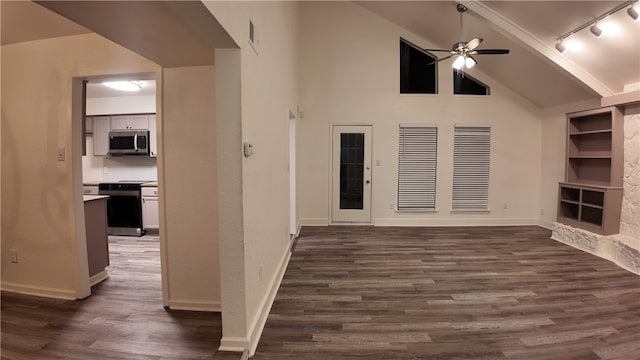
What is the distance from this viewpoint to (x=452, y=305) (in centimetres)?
274

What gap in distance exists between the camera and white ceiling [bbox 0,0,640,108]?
1.60 m

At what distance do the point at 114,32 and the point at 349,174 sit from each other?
4719 mm

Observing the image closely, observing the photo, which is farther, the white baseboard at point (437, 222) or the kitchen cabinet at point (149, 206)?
the white baseboard at point (437, 222)

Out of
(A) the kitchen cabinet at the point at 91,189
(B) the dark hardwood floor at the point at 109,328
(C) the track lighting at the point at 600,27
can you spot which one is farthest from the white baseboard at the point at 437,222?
(A) the kitchen cabinet at the point at 91,189

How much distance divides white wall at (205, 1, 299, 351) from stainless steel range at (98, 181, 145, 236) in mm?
3308

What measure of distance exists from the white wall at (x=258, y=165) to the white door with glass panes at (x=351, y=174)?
2.61m

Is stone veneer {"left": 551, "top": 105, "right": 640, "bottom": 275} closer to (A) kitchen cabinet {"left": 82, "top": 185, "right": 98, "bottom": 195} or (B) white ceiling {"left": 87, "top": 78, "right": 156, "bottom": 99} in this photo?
(B) white ceiling {"left": 87, "top": 78, "right": 156, "bottom": 99}

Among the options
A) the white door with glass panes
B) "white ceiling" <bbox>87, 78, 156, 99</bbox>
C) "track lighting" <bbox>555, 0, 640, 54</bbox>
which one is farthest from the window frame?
"white ceiling" <bbox>87, 78, 156, 99</bbox>

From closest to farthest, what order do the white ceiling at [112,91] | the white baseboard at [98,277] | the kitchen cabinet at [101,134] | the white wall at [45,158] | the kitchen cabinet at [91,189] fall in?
the white wall at [45,158], the white baseboard at [98,277], the white ceiling at [112,91], the kitchen cabinet at [91,189], the kitchen cabinet at [101,134]

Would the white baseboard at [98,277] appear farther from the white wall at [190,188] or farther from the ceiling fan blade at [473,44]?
the ceiling fan blade at [473,44]

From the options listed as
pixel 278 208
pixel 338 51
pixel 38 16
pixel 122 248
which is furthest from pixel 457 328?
pixel 338 51

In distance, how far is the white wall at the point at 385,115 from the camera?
577 cm

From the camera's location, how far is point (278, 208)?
3.26m

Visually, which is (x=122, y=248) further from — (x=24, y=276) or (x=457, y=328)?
(x=457, y=328)
